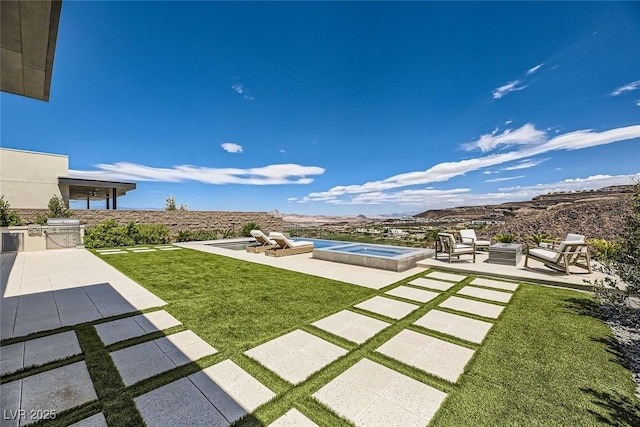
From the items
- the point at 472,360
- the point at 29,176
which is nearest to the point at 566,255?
the point at 472,360

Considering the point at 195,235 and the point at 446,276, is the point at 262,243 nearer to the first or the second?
the point at 195,235

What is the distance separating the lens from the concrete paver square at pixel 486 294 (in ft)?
14.6

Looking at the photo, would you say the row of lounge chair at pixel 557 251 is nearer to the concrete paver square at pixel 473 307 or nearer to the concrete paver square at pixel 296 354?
the concrete paver square at pixel 473 307

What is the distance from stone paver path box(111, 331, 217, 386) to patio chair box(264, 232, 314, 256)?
19.3 feet

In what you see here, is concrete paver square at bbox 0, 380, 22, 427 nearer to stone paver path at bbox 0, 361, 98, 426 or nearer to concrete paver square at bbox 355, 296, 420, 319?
stone paver path at bbox 0, 361, 98, 426

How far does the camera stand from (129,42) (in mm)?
10570

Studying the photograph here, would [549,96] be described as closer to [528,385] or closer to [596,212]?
[596,212]

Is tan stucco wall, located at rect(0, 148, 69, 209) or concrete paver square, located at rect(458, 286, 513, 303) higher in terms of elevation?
tan stucco wall, located at rect(0, 148, 69, 209)

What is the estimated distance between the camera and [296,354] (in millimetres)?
2658

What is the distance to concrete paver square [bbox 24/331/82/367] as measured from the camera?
2.48 meters

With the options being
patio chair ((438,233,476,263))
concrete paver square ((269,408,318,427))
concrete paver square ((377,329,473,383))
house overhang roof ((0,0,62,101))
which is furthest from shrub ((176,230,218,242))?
concrete paver square ((269,408,318,427))

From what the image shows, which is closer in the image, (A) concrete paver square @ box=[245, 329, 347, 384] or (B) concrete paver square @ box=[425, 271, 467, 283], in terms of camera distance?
(A) concrete paver square @ box=[245, 329, 347, 384]

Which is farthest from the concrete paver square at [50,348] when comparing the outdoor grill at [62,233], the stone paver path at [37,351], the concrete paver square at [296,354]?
the outdoor grill at [62,233]

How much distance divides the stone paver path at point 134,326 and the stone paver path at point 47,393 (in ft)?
2.03
